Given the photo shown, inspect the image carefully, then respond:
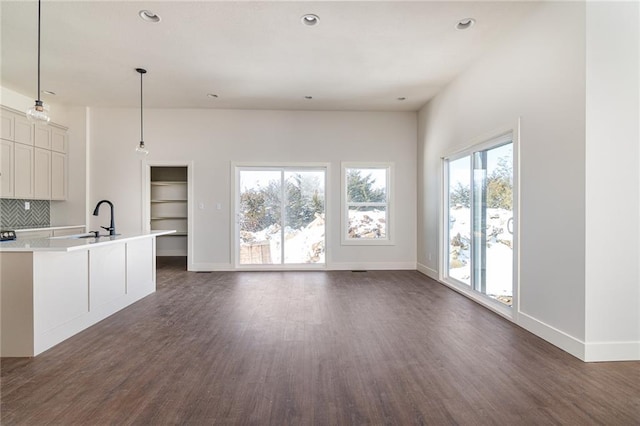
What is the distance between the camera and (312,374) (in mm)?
2254

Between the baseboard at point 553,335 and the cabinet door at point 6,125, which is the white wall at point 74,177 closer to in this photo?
the cabinet door at point 6,125

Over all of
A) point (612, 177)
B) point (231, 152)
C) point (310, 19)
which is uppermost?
point (310, 19)

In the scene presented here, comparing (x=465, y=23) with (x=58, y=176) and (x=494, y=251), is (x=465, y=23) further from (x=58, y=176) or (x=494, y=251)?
(x=58, y=176)

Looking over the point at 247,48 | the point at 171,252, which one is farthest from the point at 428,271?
the point at 171,252

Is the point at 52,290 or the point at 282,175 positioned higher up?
the point at 282,175

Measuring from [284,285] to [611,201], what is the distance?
13.0ft

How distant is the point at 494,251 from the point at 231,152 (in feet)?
15.5

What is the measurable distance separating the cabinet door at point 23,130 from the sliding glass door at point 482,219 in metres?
6.71

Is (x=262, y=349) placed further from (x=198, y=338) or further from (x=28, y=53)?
(x=28, y=53)

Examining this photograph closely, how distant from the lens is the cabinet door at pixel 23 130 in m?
4.92

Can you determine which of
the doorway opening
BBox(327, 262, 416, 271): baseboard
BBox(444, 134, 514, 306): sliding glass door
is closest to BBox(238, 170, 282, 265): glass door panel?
BBox(327, 262, 416, 271): baseboard

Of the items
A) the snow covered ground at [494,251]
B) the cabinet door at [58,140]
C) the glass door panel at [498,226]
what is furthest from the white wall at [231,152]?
the glass door panel at [498,226]

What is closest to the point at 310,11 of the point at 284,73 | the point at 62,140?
the point at 284,73

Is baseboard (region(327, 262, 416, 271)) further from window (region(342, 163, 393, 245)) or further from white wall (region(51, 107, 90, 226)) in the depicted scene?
white wall (region(51, 107, 90, 226))
